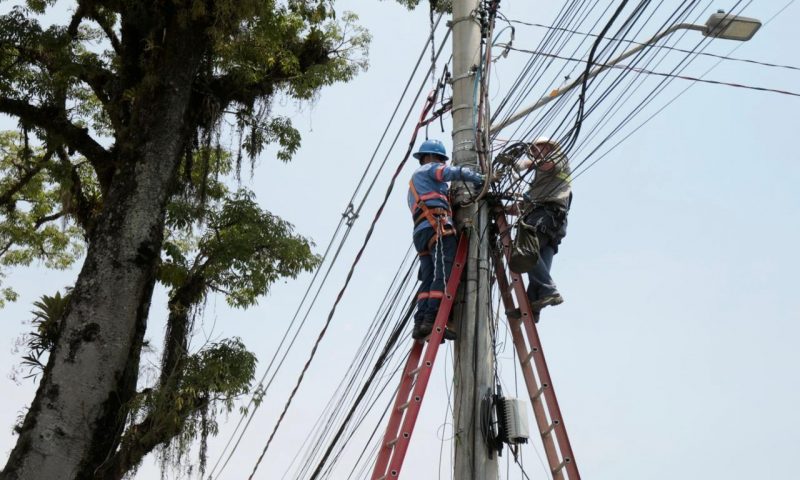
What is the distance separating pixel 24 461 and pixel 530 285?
427 centimetres

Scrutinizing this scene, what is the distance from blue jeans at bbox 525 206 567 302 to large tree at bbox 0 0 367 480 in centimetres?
314

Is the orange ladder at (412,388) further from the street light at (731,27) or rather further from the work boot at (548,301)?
the street light at (731,27)

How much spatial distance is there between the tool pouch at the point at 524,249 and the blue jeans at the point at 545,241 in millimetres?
166

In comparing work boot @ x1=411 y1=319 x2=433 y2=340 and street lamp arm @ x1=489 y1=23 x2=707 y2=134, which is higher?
street lamp arm @ x1=489 y1=23 x2=707 y2=134

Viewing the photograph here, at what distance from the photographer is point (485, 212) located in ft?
19.8

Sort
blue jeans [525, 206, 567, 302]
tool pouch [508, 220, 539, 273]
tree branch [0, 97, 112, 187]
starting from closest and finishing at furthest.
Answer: tool pouch [508, 220, 539, 273] → blue jeans [525, 206, 567, 302] → tree branch [0, 97, 112, 187]

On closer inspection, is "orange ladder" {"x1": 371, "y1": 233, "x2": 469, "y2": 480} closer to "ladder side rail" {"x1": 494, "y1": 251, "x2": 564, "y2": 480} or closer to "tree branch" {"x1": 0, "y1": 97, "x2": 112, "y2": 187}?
"ladder side rail" {"x1": 494, "y1": 251, "x2": 564, "y2": 480}

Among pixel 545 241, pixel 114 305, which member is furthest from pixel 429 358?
pixel 114 305

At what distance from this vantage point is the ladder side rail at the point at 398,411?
18.2 ft

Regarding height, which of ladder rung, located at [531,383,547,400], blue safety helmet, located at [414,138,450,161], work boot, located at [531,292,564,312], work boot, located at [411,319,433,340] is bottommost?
ladder rung, located at [531,383,547,400]

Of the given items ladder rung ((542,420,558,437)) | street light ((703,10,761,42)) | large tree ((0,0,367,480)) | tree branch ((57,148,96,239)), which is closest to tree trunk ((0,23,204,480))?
large tree ((0,0,367,480))

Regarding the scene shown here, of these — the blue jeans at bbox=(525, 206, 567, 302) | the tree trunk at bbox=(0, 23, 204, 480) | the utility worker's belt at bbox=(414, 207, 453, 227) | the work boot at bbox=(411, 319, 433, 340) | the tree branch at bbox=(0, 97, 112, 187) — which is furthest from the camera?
the tree branch at bbox=(0, 97, 112, 187)

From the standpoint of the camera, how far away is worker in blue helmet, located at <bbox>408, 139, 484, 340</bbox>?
5984 mm

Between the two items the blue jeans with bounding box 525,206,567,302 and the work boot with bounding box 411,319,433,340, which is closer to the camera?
the work boot with bounding box 411,319,433,340
